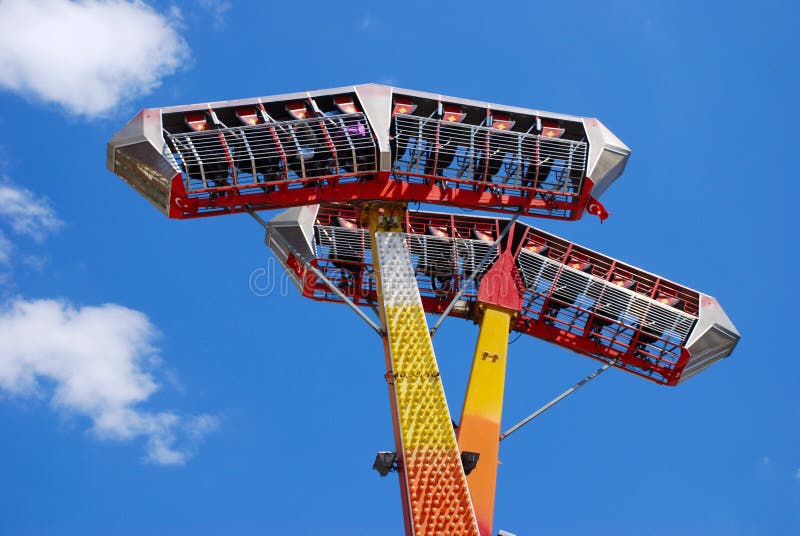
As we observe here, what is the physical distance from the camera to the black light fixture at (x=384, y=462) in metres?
47.8

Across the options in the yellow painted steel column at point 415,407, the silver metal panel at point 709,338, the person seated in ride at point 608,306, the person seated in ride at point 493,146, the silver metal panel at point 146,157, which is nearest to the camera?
the yellow painted steel column at point 415,407

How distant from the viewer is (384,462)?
47.8 meters

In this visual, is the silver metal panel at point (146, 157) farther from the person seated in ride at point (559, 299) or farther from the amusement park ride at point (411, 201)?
the person seated in ride at point (559, 299)

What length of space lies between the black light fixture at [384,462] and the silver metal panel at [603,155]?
44.8ft

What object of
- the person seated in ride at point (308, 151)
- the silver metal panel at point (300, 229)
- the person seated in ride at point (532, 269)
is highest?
the silver metal panel at point (300, 229)

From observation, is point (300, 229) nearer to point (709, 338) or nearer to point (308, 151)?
point (308, 151)

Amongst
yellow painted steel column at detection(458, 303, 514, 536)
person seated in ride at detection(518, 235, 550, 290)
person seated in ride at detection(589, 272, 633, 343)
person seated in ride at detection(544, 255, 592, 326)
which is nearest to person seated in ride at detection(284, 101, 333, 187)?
yellow painted steel column at detection(458, 303, 514, 536)

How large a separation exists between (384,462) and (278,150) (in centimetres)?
1199

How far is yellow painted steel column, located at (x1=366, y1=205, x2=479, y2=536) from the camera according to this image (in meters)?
47.4

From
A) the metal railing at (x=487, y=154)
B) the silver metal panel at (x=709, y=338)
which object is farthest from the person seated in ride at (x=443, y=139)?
the silver metal panel at (x=709, y=338)

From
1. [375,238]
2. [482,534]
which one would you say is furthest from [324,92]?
[482,534]

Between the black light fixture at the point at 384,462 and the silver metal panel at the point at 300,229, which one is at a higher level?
the silver metal panel at the point at 300,229

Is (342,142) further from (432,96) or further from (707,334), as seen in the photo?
(707,334)

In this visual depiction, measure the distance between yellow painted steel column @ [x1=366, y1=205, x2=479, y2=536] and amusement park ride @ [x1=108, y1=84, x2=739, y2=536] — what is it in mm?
50
